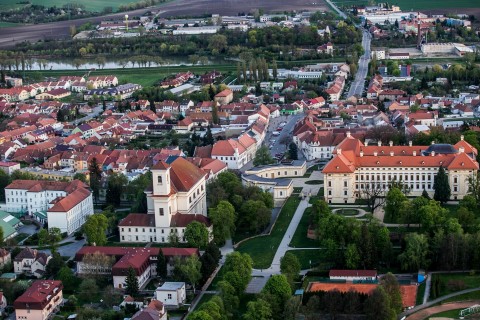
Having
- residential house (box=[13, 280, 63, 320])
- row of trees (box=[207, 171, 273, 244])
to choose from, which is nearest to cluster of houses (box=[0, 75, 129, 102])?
row of trees (box=[207, 171, 273, 244])

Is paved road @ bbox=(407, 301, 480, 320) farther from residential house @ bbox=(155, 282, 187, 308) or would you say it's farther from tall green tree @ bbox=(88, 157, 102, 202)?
tall green tree @ bbox=(88, 157, 102, 202)

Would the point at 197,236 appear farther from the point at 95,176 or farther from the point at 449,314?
the point at 95,176

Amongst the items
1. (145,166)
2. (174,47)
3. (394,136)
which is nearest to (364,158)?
(394,136)

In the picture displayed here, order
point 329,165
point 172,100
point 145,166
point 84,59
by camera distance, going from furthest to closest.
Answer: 1. point 84,59
2. point 172,100
3. point 145,166
4. point 329,165

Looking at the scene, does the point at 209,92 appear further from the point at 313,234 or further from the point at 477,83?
the point at 313,234

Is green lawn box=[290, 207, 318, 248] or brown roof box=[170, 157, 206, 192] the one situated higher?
brown roof box=[170, 157, 206, 192]

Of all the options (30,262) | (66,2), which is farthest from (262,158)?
(66,2)

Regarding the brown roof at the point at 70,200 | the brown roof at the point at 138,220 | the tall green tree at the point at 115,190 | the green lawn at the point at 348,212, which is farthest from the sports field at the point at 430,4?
the brown roof at the point at 138,220
